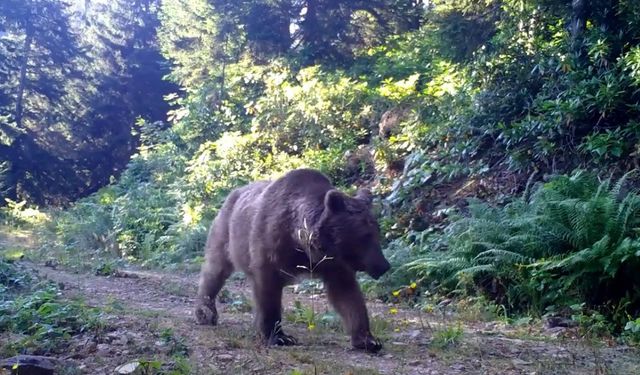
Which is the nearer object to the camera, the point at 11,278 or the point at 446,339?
the point at 446,339

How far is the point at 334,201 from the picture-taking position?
6910mm

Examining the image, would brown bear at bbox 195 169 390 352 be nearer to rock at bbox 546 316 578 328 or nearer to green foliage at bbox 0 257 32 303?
rock at bbox 546 316 578 328

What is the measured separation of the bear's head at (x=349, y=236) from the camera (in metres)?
6.89

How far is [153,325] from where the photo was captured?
7.39m

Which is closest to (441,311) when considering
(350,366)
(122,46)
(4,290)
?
(350,366)

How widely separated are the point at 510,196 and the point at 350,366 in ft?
24.2

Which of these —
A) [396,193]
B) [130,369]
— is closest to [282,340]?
[130,369]

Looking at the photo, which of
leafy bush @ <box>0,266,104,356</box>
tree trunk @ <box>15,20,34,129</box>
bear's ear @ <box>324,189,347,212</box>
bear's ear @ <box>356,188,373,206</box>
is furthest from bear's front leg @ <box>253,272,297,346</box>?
tree trunk @ <box>15,20,34,129</box>

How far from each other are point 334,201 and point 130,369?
2.36 m

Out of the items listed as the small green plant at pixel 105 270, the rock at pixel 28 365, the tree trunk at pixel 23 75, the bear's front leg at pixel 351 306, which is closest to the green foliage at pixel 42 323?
the rock at pixel 28 365

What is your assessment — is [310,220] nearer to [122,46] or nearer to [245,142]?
[245,142]

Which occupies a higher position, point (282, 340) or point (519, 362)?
point (282, 340)

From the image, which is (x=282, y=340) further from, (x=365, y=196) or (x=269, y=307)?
(x=365, y=196)

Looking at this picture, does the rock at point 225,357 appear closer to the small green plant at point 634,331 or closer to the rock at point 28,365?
the rock at point 28,365
